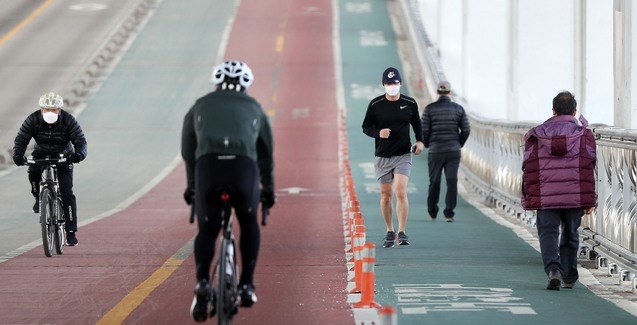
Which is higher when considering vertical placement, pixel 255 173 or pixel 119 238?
pixel 255 173

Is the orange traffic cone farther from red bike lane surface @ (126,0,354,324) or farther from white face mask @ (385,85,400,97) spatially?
white face mask @ (385,85,400,97)

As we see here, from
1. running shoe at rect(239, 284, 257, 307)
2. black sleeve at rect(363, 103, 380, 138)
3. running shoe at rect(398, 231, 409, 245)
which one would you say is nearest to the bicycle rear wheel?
running shoe at rect(239, 284, 257, 307)

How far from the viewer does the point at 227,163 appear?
419 inches

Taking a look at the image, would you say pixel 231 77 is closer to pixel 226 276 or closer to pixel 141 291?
pixel 226 276

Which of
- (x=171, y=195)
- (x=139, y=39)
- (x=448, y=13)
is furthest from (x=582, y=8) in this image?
(x=139, y=39)

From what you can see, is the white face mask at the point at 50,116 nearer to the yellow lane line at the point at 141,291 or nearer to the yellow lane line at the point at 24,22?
the yellow lane line at the point at 141,291

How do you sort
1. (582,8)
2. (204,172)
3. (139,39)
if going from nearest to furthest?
(204,172) < (582,8) < (139,39)

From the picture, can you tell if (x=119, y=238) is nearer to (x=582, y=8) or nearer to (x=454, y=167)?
(x=454, y=167)

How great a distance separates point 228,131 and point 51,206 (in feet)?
28.0

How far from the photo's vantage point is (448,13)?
59.9 m

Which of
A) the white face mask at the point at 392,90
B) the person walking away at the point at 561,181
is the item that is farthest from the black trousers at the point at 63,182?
the person walking away at the point at 561,181

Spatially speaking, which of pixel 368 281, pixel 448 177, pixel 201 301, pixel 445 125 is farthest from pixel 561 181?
pixel 448 177

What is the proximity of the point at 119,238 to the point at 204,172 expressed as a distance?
11233 millimetres

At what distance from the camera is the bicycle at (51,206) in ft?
60.8
